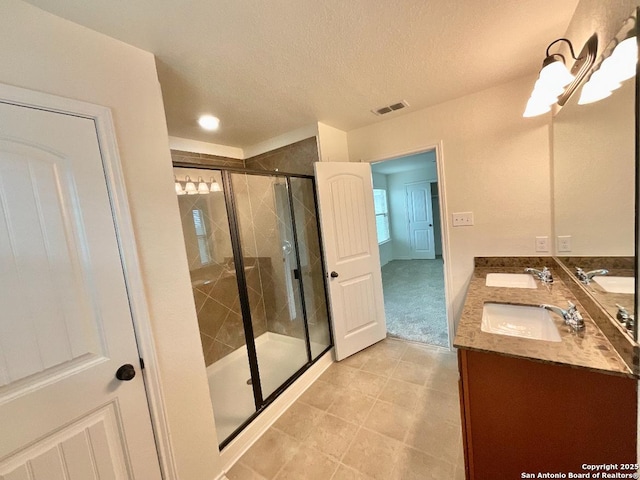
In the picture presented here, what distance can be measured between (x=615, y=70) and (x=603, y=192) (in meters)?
0.48

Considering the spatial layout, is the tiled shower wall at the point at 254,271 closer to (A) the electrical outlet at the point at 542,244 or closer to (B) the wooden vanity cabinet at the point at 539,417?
(B) the wooden vanity cabinet at the point at 539,417

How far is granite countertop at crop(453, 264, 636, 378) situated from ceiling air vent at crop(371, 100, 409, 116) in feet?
5.47

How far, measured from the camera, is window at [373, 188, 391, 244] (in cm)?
621

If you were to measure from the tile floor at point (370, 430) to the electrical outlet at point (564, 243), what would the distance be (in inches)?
49.7

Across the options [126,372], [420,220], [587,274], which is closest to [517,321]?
[587,274]

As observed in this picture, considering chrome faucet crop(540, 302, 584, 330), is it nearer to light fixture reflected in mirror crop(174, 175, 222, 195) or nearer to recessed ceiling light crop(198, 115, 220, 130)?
light fixture reflected in mirror crop(174, 175, 222, 195)

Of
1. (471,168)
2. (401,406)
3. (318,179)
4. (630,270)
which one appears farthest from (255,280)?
(630,270)

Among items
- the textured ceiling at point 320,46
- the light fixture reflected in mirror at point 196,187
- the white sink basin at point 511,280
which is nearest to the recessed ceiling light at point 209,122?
the textured ceiling at point 320,46

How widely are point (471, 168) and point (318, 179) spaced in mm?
1330

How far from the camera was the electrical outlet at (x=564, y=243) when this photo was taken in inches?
62.5

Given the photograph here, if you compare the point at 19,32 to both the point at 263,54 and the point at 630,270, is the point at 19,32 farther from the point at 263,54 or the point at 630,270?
the point at 630,270

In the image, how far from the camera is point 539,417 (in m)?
0.95

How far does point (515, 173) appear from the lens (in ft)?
6.44

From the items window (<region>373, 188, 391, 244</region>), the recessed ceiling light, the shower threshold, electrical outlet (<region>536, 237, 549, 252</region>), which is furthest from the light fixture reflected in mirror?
window (<region>373, 188, 391, 244</region>)
